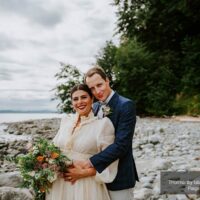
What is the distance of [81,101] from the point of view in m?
3.29

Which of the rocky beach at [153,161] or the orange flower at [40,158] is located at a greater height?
the orange flower at [40,158]

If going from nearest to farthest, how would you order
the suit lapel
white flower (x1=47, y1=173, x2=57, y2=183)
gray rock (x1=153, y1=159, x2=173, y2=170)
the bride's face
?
white flower (x1=47, y1=173, x2=57, y2=183), the bride's face, the suit lapel, gray rock (x1=153, y1=159, x2=173, y2=170)

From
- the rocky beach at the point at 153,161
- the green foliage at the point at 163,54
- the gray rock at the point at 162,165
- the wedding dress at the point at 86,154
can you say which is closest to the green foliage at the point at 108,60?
the green foliage at the point at 163,54

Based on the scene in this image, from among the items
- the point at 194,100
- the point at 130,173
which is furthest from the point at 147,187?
the point at 194,100

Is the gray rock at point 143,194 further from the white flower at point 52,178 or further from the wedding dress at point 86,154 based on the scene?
the white flower at point 52,178

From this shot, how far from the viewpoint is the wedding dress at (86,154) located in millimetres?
3219

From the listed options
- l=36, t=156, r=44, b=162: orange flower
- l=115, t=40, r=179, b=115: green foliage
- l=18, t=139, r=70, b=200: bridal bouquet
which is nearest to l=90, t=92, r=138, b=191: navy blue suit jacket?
l=18, t=139, r=70, b=200: bridal bouquet

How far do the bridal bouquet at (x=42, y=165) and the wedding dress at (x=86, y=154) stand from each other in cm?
8

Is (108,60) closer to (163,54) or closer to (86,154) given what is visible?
(163,54)

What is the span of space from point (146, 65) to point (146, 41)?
8.97ft

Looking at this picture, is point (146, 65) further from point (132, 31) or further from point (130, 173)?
point (130, 173)

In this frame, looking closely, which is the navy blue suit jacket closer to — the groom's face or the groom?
the groom

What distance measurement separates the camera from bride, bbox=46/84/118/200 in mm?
3211

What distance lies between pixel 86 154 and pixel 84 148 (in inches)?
1.9
